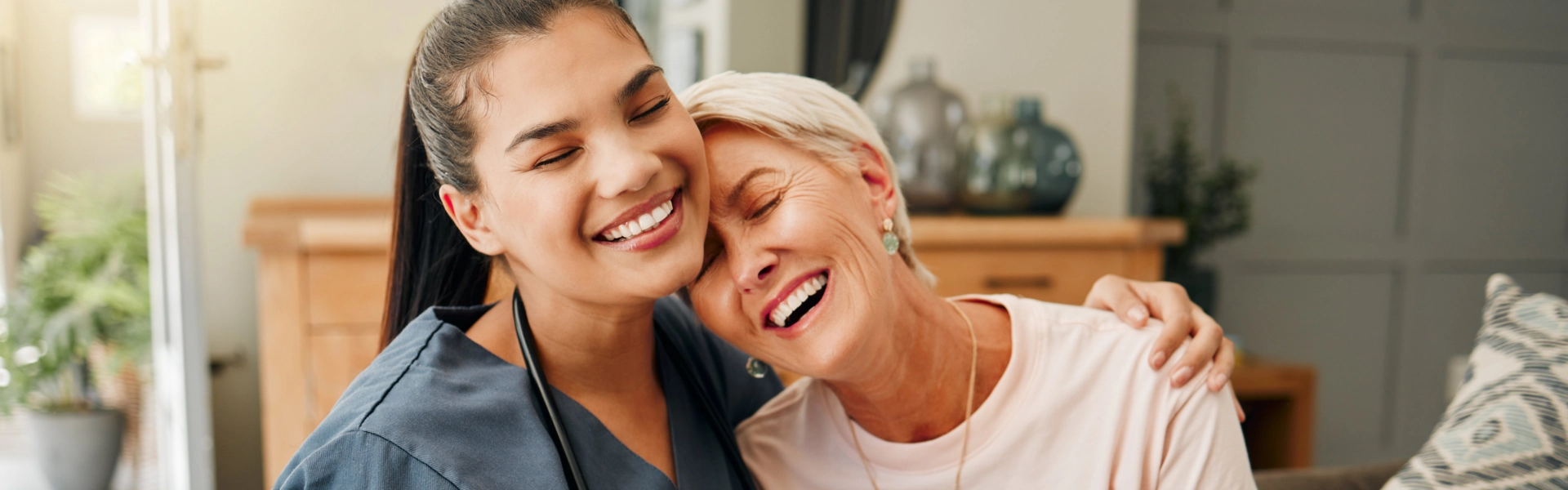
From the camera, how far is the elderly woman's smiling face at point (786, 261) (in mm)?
1079

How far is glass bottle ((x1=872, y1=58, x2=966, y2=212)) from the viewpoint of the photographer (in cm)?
280

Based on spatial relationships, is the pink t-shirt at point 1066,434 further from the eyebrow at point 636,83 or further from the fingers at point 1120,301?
the eyebrow at point 636,83

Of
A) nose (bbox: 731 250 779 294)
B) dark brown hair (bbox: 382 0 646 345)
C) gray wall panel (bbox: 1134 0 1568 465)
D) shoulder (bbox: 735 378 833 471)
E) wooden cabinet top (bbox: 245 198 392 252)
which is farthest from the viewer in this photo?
gray wall panel (bbox: 1134 0 1568 465)

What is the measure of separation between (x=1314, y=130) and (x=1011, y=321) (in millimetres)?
3321

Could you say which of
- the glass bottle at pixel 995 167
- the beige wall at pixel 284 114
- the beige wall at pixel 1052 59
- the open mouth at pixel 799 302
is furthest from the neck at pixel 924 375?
the beige wall at pixel 284 114

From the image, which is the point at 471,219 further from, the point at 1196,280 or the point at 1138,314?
the point at 1196,280

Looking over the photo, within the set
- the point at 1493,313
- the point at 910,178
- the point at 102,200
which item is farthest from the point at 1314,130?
A: the point at 102,200

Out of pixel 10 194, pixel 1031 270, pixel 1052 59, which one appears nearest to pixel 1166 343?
pixel 1031 270

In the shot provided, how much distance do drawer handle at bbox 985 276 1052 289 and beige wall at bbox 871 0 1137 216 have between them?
0.58m

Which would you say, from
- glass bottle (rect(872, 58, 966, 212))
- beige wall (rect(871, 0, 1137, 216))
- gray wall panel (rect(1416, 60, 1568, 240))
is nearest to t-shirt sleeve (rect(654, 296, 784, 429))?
glass bottle (rect(872, 58, 966, 212))

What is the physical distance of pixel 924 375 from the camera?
4.00ft

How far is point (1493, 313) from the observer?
4.07 ft

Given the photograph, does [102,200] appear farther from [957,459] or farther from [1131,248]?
[1131,248]

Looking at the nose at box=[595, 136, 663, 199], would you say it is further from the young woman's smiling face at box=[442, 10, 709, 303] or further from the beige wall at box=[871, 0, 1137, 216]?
the beige wall at box=[871, 0, 1137, 216]
